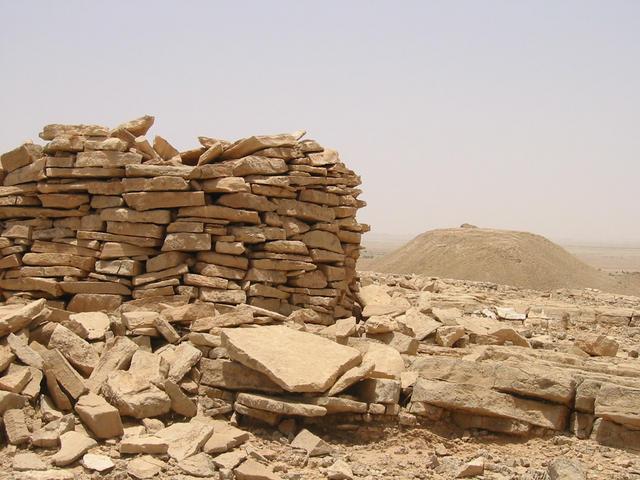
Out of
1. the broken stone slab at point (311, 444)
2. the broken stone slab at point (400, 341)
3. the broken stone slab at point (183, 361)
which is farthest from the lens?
the broken stone slab at point (400, 341)

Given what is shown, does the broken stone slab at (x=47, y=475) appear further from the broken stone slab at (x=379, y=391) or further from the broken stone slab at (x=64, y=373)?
the broken stone slab at (x=379, y=391)

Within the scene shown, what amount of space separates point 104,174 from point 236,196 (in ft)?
5.27

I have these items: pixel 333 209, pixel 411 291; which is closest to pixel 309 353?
pixel 333 209

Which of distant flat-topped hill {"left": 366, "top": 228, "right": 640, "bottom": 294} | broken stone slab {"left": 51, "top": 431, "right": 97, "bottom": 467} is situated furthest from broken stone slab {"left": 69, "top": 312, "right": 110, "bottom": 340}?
distant flat-topped hill {"left": 366, "top": 228, "right": 640, "bottom": 294}

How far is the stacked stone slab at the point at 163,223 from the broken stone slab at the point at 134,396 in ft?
6.73

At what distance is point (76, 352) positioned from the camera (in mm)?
6234

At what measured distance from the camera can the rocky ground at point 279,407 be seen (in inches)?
200

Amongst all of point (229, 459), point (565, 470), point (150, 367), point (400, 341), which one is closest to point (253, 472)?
point (229, 459)

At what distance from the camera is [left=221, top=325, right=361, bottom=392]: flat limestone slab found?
5.65m

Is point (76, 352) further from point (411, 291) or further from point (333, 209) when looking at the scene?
point (411, 291)

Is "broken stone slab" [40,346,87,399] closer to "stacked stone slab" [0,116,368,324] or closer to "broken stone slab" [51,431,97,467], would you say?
"broken stone slab" [51,431,97,467]

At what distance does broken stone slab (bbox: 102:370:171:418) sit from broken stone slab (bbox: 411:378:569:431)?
2203mm

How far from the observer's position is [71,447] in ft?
16.4

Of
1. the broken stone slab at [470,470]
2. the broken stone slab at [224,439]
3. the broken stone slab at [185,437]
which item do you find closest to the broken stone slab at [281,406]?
the broken stone slab at [224,439]
